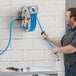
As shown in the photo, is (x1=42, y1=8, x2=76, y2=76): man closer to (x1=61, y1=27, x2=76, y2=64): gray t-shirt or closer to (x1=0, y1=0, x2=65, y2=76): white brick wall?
(x1=61, y1=27, x2=76, y2=64): gray t-shirt

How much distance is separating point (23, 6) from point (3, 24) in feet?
1.03

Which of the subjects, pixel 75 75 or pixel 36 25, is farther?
pixel 36 25

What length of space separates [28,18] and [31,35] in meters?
0.21

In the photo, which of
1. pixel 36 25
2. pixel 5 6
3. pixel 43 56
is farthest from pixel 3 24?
pixel 43 56

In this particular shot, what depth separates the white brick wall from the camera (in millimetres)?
2600

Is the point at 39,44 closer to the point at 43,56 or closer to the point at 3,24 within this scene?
the point at 43,56

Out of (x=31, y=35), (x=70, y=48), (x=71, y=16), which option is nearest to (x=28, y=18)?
(x=31, y=35)

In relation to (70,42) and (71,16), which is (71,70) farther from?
(71,16)

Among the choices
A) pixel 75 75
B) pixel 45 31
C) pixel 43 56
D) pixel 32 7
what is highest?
pixel 32 7

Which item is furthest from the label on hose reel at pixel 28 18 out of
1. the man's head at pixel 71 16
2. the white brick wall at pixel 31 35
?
the man's head at pixel 71 16

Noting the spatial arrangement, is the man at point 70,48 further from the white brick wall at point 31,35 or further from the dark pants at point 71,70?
the white brick wall at point 31,35

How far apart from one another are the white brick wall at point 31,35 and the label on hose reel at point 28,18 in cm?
6

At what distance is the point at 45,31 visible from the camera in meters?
2.61

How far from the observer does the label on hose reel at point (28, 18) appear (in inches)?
100.0
